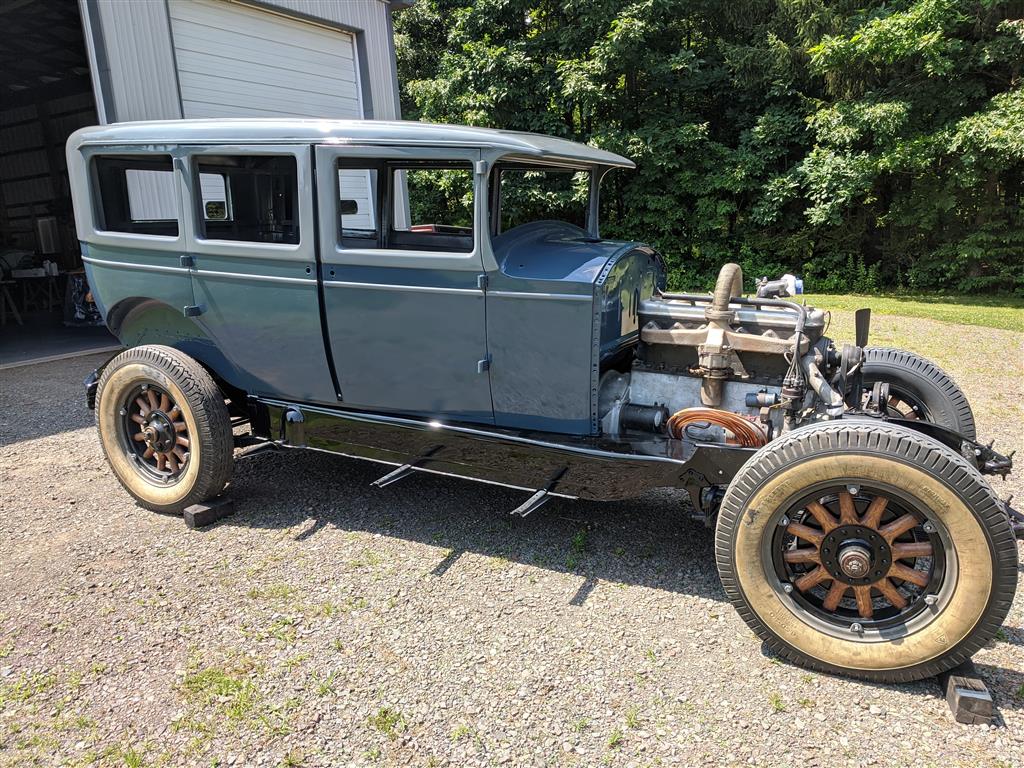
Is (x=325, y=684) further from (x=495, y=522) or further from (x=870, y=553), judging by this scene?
(x=870, y=553)

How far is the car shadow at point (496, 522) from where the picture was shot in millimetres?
3402

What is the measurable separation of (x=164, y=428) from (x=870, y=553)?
3.66m

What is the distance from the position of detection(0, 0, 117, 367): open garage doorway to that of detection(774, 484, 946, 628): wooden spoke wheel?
Answer: 9.18 metres

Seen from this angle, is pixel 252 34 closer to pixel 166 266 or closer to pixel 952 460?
pixel 166 266

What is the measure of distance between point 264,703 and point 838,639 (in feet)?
7.00

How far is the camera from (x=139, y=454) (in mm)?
4180

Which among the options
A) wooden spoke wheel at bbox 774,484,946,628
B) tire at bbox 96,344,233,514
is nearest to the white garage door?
tire at bbox 96,344,233,514

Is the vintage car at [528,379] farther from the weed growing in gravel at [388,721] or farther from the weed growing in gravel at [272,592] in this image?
the weed growing in gravel at [388,721]

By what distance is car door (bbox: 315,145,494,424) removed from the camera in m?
3.28

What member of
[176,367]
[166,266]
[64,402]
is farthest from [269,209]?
[64,402]

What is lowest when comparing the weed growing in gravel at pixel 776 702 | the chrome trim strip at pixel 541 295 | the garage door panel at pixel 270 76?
the weed growing in gravel at pixel 776 702

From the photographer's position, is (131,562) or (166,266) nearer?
(131,562)

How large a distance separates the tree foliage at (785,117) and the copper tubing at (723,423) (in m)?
11.2

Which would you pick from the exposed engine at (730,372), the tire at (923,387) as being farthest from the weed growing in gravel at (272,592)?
the tire at (923,387)
